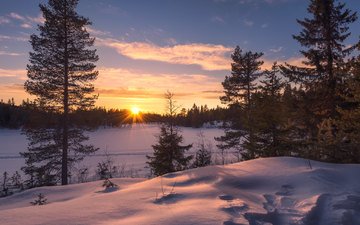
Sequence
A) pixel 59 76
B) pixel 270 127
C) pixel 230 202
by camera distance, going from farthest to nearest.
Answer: pixel 59 76, pixel 270 127, pixel 230 202

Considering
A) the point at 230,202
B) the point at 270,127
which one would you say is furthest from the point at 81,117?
the point at 230,202

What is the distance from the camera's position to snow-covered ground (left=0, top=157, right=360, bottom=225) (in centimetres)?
376

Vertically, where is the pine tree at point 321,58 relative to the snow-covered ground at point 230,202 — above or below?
above

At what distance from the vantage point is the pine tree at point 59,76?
16984 millimetres

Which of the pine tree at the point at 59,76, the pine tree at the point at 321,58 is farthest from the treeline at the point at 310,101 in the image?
the pine tree at the point at 59,76

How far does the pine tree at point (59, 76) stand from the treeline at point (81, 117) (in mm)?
389

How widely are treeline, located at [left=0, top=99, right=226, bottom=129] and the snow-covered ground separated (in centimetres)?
1293

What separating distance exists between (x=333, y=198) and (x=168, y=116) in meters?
15.1

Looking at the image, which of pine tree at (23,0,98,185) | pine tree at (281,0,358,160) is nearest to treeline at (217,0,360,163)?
pine tree at (281,0,358,160)

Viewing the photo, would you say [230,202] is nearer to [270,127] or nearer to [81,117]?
[270,127]

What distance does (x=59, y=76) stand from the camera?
17.3 m

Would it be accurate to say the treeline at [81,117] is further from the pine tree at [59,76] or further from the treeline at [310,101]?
the treeline at [310,101]

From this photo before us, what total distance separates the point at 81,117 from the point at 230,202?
50.2 feet

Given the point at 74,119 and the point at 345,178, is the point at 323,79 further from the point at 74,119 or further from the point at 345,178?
the point at 74,119
